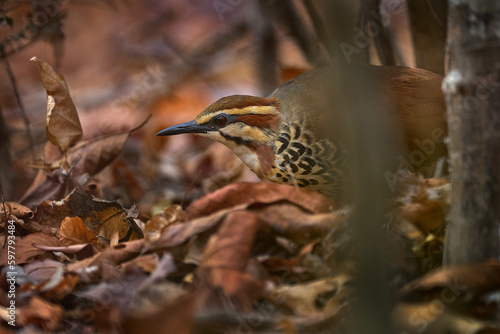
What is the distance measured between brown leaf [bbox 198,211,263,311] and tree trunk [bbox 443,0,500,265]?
0.83 metres

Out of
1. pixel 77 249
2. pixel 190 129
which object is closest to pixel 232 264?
pixel 77 249

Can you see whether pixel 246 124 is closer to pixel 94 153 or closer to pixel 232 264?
pixel 94 153

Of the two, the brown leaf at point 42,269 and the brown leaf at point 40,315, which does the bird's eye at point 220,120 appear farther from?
the brown leaf at point 40,315

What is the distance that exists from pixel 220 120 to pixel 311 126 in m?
0.56

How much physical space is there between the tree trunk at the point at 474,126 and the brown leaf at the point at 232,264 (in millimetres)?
827

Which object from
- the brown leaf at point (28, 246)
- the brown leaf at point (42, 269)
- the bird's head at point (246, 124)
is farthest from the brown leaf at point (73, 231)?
the bird's head at point (246, 124)

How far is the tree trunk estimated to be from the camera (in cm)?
239

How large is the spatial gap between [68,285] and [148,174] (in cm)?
347

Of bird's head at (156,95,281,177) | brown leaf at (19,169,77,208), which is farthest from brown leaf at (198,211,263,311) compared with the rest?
brown leaf at (19,169,77,208)

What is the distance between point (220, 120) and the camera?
12.9 ft

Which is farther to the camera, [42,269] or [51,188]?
[51,188]

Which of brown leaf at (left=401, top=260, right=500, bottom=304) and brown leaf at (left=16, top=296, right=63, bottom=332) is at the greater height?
brown leaf at (left=16, top=296, right=63, bottom=332)

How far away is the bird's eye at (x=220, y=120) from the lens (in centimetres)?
391

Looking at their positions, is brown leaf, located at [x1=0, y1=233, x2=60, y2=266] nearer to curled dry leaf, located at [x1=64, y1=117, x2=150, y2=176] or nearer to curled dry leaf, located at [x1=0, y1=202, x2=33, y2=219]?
curled dry leaf, located at [x1=0, y1=202, x2=33, y2=219]
